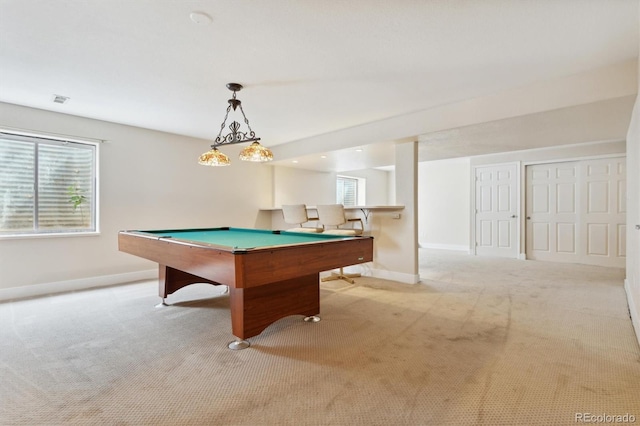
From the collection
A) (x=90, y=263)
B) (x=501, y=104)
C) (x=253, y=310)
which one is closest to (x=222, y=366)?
(x=253, y=310)

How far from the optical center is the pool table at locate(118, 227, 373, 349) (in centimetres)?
190

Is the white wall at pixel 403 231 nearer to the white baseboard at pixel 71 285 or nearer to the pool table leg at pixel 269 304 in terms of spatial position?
the pool table leg at pixel 269 304

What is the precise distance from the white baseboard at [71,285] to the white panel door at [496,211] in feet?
20.6

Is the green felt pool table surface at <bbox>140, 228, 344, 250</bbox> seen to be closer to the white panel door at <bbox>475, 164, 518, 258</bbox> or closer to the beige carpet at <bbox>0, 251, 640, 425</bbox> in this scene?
the beige carpet at <bbox>0, 251, 640, 425</bbox>

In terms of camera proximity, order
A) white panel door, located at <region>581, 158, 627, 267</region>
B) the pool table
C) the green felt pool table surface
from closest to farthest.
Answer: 1. the pool table
2. the green felt pool table surface
3. white panel door, located at <region>581, 158, 627, 267</region>

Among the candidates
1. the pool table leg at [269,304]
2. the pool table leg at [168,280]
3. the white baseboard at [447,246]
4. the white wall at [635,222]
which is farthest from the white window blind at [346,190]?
the white wall at [635,222]

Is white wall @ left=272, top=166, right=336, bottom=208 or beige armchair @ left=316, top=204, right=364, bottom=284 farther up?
white wall @ left=272, top=166, right=336, bottom=208

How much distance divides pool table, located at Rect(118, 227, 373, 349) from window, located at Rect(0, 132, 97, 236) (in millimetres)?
1707

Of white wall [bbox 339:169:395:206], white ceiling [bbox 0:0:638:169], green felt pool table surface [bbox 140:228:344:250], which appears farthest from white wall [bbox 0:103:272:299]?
white wall [bbox 339:169:395:206]

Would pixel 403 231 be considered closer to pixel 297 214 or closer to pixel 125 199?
pixel 297 214

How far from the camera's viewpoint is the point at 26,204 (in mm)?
3711

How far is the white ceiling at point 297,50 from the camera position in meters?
1.92

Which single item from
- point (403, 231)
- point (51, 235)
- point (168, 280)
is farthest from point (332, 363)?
point (51, 235)

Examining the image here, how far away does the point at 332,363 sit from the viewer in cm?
197
